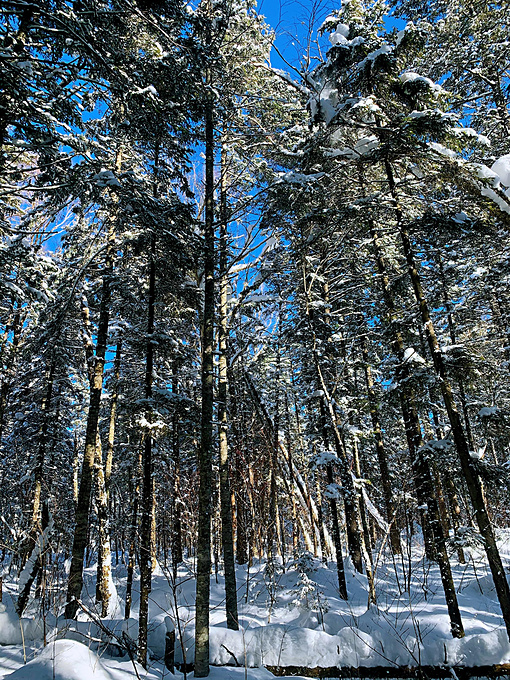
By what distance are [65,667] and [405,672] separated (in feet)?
17.2

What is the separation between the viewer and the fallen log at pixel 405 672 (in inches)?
231

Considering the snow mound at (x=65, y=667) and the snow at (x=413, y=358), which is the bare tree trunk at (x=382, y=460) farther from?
the snow mound at (x=65, y=667)

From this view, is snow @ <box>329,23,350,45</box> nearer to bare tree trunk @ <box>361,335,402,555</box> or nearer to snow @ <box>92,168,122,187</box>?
snow @ <box>92,168,122,187</box>

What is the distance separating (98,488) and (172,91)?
1032 cm

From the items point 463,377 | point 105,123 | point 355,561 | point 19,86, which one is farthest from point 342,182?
point 355,561

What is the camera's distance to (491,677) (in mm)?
5867

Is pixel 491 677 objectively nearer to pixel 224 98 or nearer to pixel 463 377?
pixel 463 377

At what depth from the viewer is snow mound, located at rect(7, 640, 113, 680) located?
13.2 feet

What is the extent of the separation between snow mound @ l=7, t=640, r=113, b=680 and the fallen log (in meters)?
3.76

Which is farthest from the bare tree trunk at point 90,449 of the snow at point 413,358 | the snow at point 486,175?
the snow at point 486,175

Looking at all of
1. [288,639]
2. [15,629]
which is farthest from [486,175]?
[15,629]

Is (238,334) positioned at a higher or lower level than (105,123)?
lower

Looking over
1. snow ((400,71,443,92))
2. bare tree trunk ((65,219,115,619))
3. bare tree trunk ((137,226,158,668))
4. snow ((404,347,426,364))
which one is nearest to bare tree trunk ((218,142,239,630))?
bare tree trunk ((137,226,158,668))

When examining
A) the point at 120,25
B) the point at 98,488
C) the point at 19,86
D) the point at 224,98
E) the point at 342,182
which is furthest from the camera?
the point at 98,488
